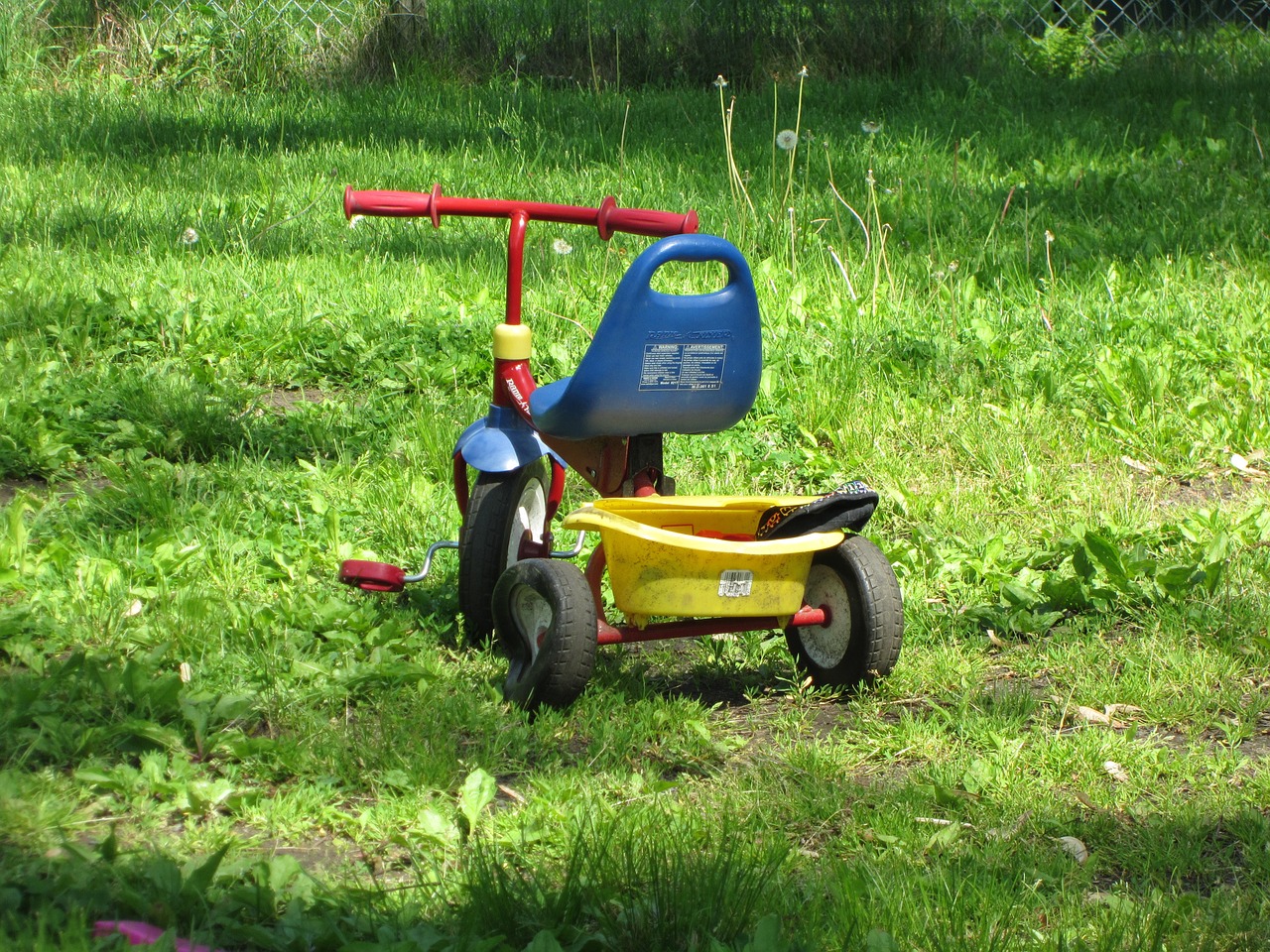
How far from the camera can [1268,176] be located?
651 centimetres

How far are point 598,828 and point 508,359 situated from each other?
4.41 feet

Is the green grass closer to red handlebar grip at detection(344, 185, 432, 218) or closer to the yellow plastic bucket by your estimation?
the yellow plastic bucket

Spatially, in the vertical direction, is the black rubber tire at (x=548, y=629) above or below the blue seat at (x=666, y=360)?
below

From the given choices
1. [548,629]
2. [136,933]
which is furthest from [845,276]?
[136,933]

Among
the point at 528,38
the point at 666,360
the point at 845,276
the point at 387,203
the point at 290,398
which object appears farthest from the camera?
the point at 528,38

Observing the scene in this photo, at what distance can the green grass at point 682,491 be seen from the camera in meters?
2.01

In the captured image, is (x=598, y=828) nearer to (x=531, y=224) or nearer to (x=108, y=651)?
(x=108, y=651)

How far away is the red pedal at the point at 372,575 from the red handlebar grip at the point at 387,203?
0.85 metres

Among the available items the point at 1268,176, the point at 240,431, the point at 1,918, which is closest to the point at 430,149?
the point at 240,431

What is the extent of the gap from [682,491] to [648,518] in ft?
4.27

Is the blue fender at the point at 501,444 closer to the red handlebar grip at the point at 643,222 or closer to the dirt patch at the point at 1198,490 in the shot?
the red handlebar grip at the point at 643,222

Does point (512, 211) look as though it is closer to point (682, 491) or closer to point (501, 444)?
point (501, 444)

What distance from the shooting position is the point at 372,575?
3.12 meters

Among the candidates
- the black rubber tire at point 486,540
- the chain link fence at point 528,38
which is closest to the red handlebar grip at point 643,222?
the black rubber tire at point 486,540
